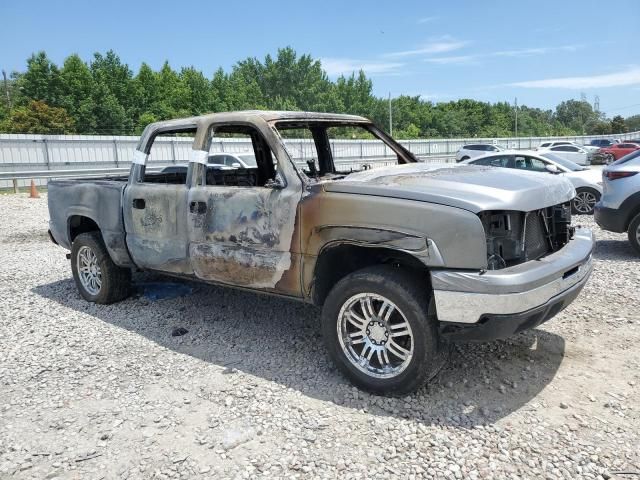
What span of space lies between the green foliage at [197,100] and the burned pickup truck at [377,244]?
197 centimetres

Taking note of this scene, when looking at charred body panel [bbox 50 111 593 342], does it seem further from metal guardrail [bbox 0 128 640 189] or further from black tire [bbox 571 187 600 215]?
metal guardrail [bbox 0 128 640 189]

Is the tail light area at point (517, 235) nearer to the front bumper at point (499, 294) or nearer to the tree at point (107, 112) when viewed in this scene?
the front bumper at point (499, 294)

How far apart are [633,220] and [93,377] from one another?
7094mm

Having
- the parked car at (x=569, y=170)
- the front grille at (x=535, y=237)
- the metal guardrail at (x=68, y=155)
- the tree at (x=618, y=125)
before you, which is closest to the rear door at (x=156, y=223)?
the front grille at (x=535, y=237)

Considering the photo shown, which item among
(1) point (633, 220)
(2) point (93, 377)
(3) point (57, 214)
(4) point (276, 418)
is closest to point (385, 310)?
(4) point (276, 418)

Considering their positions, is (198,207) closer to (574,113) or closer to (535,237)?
(535,237)

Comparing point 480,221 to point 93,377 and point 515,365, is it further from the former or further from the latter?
point 93,377

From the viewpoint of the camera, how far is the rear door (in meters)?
4.75

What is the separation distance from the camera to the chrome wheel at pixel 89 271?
5922mm

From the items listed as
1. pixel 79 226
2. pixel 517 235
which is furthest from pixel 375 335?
pixel 79 226

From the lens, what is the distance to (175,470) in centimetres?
297

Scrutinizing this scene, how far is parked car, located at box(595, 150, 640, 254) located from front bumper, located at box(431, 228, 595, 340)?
4.88 meters

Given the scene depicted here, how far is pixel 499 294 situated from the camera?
3.13 metres

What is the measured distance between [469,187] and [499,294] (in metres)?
0.74
